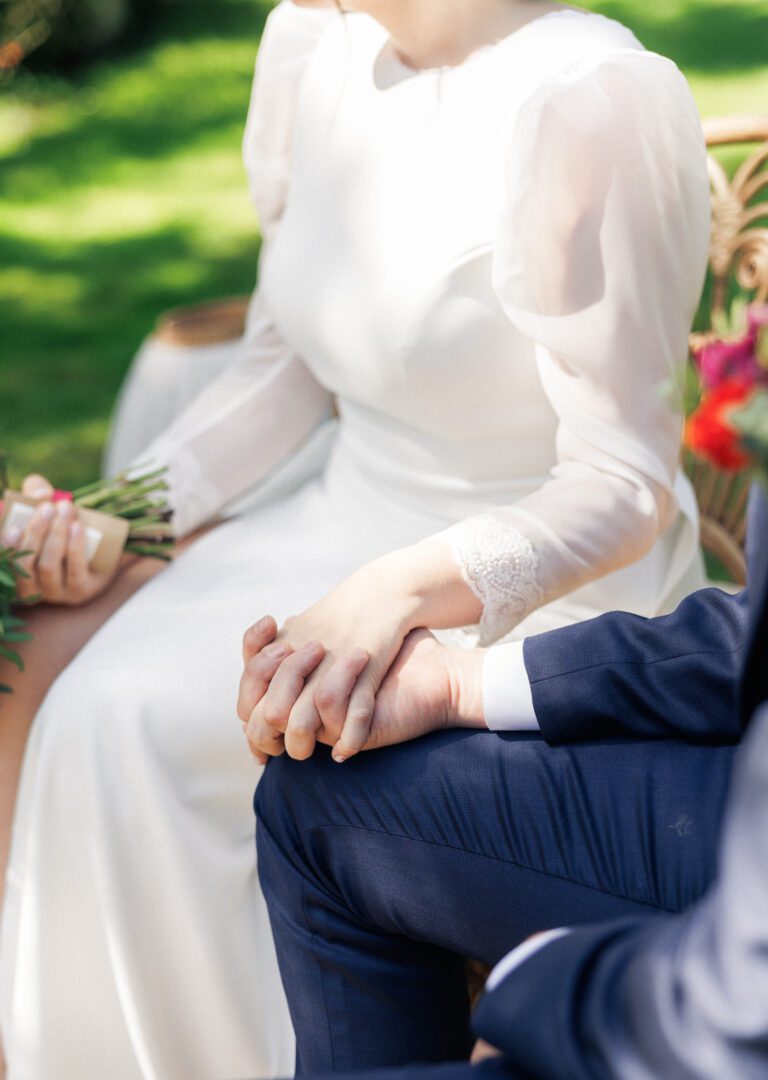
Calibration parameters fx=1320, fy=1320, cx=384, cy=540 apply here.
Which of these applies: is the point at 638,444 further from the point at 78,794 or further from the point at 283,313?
the point at 78,794

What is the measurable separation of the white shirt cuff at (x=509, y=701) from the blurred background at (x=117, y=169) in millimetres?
2250

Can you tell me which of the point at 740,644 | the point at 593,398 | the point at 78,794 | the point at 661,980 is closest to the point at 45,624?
the point at 78,794

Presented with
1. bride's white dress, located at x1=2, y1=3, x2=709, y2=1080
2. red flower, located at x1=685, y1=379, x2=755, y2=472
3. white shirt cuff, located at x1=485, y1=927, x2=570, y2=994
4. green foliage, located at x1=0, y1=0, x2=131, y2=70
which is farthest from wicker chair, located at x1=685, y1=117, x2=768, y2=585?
green foliage, located at x1=0, y1=0, x2=131, y2=70

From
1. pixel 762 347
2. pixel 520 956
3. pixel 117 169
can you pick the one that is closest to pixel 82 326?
pixel 117 169

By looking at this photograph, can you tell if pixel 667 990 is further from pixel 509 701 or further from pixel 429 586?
pixel 429 586

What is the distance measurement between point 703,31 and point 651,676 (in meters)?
4.53

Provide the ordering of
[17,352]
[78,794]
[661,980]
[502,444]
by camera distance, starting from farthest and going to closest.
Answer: [17,352]
[502,444]
[78,794]
[661,980]

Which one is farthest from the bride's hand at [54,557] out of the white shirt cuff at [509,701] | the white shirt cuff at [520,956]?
the white shirt cuff at [520,956]

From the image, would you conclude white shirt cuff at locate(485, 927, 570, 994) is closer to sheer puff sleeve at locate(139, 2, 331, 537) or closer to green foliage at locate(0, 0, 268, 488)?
sheer puff sleeve at locate(139, 2, 331, 537)

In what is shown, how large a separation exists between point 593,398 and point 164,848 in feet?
2.41

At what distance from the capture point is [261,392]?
6.75 ft

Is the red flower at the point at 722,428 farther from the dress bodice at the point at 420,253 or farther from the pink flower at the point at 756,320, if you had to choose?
the dress bodice at the point at 420,253

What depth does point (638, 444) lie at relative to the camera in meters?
1.58

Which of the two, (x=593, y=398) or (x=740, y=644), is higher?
(x=593, y=398)
